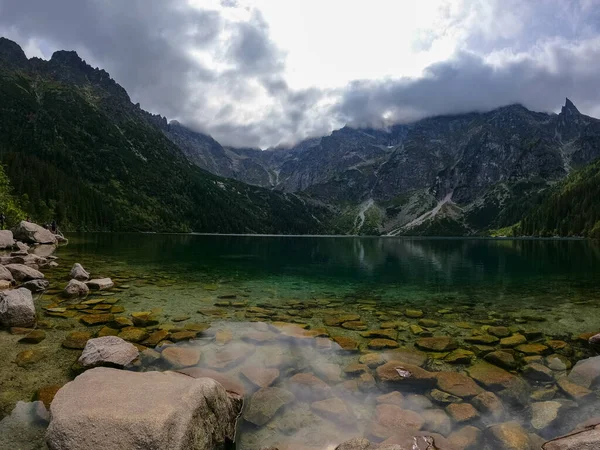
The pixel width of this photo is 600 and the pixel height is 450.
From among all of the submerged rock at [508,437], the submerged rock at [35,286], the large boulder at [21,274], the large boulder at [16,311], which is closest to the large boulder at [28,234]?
the large boulder at [21,274]

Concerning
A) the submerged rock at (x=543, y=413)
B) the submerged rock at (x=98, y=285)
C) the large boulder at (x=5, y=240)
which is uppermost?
the large boulder at (x=5, y=240)

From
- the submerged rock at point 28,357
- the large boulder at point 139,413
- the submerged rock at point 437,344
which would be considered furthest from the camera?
the submerged rock at point 437,344

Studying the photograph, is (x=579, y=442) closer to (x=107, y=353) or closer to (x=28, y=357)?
(x=107, y=353)

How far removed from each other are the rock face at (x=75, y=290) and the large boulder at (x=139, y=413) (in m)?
17.8

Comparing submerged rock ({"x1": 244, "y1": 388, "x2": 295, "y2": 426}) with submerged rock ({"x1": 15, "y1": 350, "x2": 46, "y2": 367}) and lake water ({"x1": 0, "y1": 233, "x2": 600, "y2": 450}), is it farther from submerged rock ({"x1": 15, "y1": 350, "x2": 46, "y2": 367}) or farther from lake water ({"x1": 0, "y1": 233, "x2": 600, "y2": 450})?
submerged rock ({"x1": 15, "y1": 350, "x2": 46, "y2": 367})

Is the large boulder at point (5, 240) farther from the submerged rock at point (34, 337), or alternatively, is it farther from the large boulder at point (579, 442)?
the large boulder at point (579, 442)

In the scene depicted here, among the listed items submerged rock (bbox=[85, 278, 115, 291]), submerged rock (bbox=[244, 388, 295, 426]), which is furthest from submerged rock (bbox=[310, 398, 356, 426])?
submerged rock (bbox=[85, 278, 115, 291])

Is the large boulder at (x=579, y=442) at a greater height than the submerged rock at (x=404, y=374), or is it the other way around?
the large boulder at (x=579, y=442)

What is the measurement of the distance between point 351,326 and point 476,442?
10.9m

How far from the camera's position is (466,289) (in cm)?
3478

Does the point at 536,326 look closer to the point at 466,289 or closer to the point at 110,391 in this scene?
the point at 466,289

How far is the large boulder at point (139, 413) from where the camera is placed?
22.1ft

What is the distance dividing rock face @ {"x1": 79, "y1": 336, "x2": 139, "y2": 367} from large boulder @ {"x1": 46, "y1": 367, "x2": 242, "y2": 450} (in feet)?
12.0

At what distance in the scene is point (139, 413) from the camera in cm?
713
